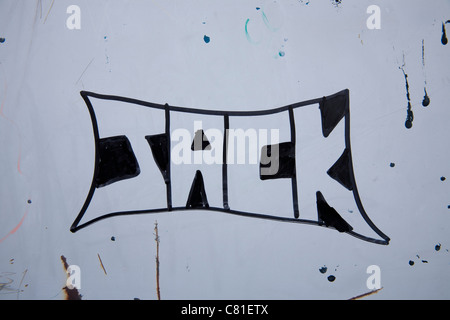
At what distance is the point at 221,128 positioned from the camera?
39.4 inches

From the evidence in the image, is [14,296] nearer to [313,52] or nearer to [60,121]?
[60,121]

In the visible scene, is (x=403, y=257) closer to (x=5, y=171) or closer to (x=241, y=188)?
(x=241, y=188)

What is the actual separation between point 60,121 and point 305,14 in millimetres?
1028

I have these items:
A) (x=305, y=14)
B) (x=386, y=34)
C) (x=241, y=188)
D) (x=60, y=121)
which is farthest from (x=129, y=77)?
(x=386, y=34)

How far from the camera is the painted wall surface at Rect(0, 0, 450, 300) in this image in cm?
98

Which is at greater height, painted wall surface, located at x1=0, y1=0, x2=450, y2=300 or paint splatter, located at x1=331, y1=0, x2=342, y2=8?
paint splatter, located at x1=331, y1=0, x2=342, y2=8

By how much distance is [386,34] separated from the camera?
3.19 ft

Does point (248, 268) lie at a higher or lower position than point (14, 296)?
higher

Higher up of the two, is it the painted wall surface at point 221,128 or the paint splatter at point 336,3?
the paint splatter at point 336,3

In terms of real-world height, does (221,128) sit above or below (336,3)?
below

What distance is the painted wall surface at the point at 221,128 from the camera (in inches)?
38.4
